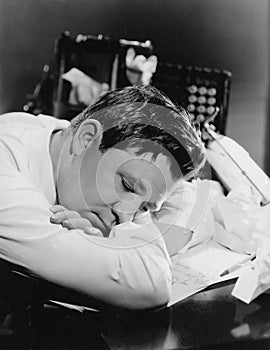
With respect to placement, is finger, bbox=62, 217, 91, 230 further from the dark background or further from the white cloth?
the dark background

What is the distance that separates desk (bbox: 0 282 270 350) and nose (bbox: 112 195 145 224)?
0.39 ft

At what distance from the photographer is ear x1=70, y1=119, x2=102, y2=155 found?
0.65 m

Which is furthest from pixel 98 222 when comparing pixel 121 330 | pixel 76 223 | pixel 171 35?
pixel 171 35

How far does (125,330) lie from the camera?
0.58 m

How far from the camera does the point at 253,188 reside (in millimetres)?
787

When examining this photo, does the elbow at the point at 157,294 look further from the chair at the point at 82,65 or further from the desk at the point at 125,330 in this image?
the chair at the point at 82,65

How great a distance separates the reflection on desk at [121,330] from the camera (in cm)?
57

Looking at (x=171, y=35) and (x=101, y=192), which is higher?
(x=171, y=35)

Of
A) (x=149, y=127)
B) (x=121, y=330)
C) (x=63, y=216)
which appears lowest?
(x=121, y=330)

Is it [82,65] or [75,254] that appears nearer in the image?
[75,254]

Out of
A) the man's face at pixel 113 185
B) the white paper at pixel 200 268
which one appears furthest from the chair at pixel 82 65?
the white paper at pixel 200 268

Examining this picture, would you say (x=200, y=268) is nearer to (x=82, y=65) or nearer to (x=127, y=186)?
(x=127, y=186)

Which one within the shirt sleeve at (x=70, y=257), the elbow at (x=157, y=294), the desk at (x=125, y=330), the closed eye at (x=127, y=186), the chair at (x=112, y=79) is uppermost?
the chair at (x=112, y=79)

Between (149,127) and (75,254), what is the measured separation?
18 centimetres
